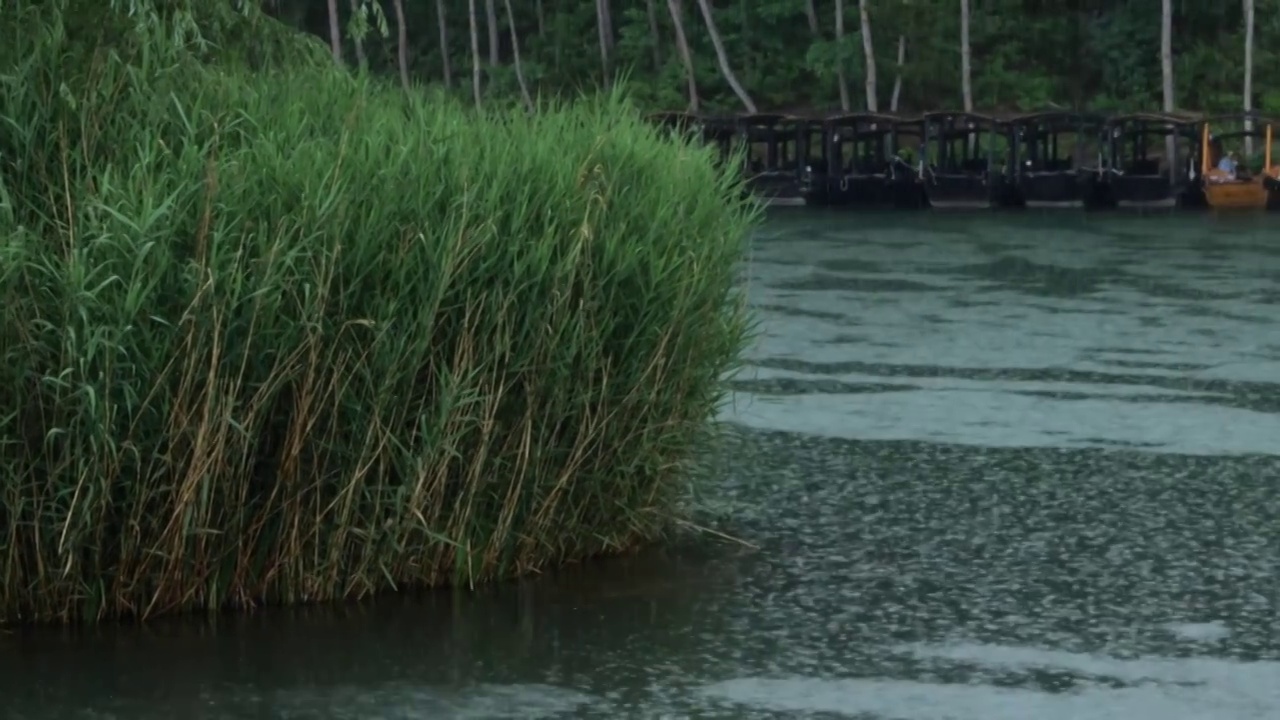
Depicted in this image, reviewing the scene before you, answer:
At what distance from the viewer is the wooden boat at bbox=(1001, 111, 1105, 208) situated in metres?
46.4

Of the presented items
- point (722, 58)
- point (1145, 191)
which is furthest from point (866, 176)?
point (722, 58)

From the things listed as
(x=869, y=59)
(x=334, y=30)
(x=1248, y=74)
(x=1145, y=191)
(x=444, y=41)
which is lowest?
(x=1145, y=191)

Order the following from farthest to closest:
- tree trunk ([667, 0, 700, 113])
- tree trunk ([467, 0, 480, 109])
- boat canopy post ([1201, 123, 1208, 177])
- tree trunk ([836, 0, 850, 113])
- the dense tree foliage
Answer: tree trunk ([467, 0, 480, 109]) < tree trunk ([667, 0, 700, 113]) < tree trunk ([836, 0, 850, 113]) < the dense tree foliage < boat canopy post ([1201, 123, 1208, 177])

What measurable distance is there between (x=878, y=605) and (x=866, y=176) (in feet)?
123

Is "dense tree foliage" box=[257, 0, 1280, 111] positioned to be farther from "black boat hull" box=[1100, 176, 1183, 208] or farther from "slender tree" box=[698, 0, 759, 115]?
"black boat hull" box=[1100, 176, 1183, 208]

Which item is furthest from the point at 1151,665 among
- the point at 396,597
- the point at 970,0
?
the point at 970,0

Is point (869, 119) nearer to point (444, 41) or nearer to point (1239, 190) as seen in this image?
point (1239, 190)

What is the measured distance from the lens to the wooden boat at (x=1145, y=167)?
4575 cm

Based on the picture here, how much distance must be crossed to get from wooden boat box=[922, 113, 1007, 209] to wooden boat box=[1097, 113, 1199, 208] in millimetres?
2179

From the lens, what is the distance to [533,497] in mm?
10406

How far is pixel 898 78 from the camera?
5681 cm

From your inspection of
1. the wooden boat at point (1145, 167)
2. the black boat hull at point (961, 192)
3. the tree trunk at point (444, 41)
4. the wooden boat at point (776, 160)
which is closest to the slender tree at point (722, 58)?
the wooden boat at point (776, 160)

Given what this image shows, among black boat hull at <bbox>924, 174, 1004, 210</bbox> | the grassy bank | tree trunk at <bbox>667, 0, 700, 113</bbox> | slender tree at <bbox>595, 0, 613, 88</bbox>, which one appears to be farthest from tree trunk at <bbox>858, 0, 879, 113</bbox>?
the grassy bank

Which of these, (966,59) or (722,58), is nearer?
(966,59)
